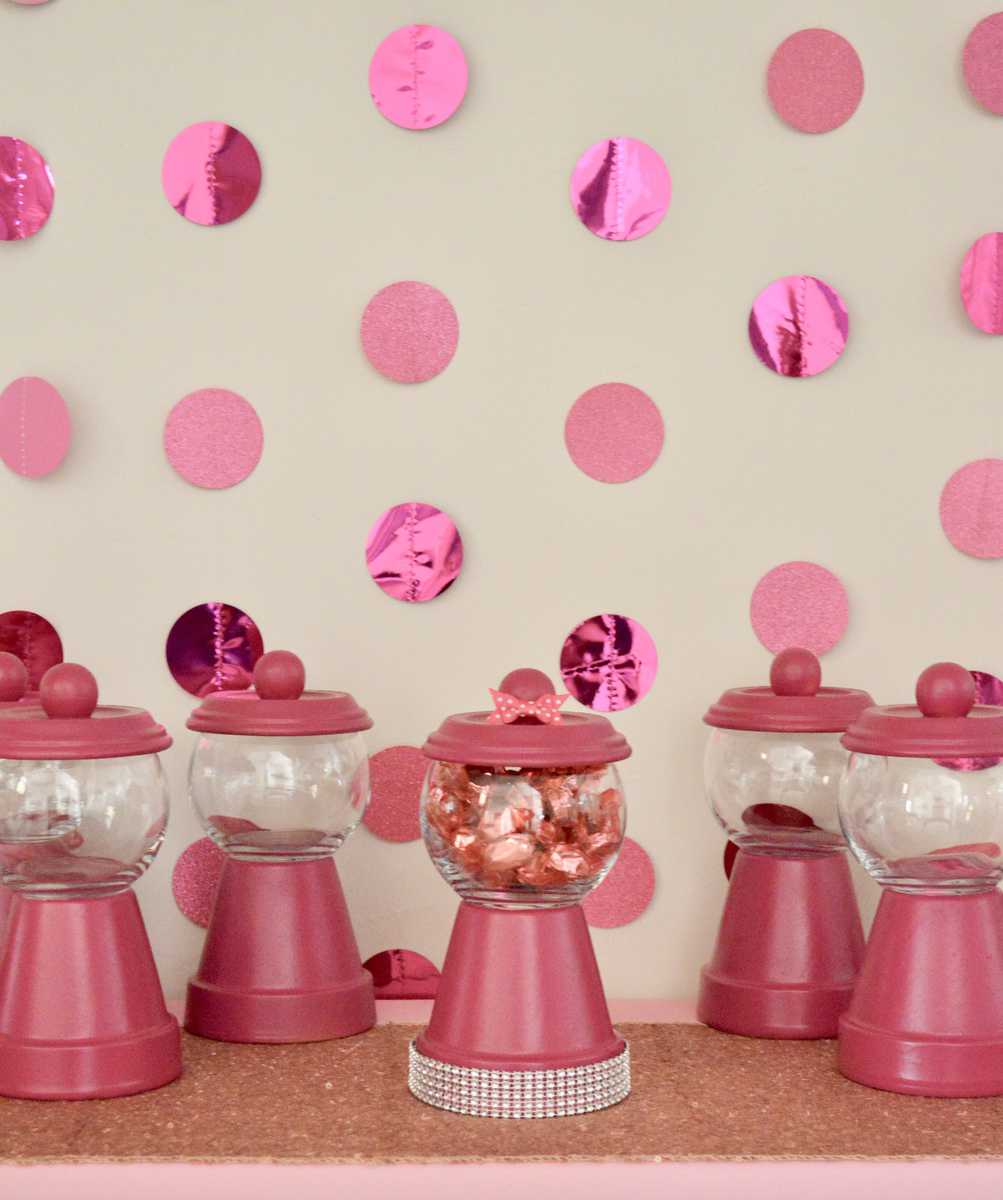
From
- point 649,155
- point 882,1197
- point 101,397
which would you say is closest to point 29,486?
point 101,397

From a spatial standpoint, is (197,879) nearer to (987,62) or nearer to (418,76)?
(418,76)

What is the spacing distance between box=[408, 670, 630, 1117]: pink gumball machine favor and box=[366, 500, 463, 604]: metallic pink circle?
252mm

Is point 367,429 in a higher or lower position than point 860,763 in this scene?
higher

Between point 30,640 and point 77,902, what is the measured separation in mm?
316

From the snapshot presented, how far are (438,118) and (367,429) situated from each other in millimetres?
264

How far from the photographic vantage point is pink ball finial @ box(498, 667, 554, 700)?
1.01 metres

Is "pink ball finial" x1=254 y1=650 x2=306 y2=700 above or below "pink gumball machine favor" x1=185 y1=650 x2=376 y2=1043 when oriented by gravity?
above

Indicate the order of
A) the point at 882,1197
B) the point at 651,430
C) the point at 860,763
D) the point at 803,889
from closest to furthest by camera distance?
the point at 882,1197
the point at 860,763
the point at 803,889
the point at 651,430

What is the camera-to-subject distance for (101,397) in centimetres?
126

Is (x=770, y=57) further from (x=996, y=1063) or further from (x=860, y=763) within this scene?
(x=996, y=1063)

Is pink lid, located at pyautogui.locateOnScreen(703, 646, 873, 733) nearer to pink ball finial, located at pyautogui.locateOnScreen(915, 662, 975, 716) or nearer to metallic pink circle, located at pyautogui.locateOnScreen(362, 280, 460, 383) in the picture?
pink ball finial, located at pyautogui.locateOnScreen(915, 662, 975, 716)

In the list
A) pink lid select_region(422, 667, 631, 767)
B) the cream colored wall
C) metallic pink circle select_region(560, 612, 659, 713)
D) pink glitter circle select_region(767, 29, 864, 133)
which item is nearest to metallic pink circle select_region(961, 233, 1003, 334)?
the cream colored wall

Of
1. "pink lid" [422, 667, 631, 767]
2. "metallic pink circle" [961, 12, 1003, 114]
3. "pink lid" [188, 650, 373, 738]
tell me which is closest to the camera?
"pink lid" [422, 667, 631, 767]

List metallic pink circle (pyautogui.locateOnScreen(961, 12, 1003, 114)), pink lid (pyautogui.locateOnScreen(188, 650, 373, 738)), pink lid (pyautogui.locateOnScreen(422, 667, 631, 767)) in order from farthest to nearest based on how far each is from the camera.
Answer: metallic pink circle (pyautogui.locateOnScreen(961, 12, 1003, 114))
pink lid (pyautogui.locateOnScreen(188, 650, 373, 738))
pink lid (pyautogui.locateOnScreen(422, 667, 631, 767))
